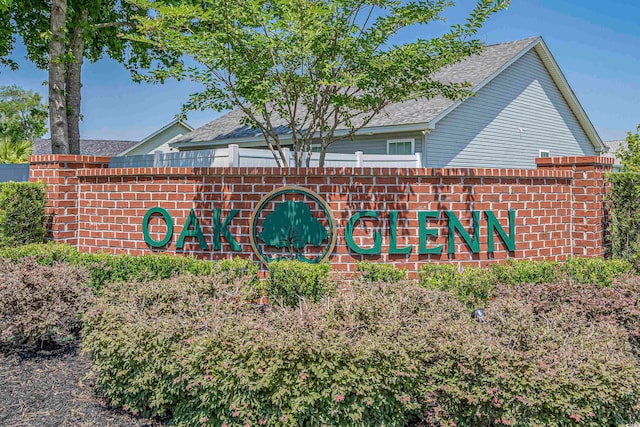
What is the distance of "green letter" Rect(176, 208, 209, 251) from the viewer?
678 centimetres

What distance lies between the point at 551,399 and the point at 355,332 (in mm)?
1349

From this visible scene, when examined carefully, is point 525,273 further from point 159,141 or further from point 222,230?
point 159,141

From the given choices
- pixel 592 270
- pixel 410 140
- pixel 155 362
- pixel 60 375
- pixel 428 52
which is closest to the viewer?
pixel 155 362

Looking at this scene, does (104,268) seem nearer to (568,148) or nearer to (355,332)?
(355,332)

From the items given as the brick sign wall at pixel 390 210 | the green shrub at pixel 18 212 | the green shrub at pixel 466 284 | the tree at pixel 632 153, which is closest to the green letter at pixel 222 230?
the brick sign wall at pixel 390 210

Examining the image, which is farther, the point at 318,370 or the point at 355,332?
the point at 355,332

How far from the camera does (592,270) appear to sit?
630 cm

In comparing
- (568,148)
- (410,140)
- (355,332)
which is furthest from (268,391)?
(568,148)

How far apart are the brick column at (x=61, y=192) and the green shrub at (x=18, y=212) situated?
0.68 ft

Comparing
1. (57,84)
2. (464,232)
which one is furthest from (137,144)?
(464,232)

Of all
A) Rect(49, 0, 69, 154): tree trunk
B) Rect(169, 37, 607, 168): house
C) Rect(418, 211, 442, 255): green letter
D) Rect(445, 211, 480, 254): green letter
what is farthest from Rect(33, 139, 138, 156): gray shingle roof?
Rect(445, 211, 480, 254): green letter

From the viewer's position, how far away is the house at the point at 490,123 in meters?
14.6

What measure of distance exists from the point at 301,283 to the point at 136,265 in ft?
7.45

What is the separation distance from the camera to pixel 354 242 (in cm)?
648
